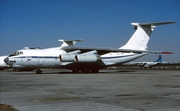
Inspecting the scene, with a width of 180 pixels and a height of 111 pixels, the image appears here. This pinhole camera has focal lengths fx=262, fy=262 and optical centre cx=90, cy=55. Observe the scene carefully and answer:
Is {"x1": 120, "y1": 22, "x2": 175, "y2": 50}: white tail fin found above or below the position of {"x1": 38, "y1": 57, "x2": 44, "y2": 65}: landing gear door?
above

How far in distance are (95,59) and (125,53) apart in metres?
Answer: 4.71

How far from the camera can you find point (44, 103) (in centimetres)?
714

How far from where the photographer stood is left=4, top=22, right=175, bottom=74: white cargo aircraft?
26844mm

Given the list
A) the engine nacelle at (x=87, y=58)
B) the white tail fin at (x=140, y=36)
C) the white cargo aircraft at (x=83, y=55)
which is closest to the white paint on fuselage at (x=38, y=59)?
the white cargo aircraft at (x=83, y=55)

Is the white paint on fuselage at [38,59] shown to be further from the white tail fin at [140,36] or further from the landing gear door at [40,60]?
the white tail fin at [140,36]

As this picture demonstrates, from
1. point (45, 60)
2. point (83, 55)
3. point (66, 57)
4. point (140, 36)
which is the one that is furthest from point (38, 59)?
point (140, 36)

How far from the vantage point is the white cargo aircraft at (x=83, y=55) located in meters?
26.8

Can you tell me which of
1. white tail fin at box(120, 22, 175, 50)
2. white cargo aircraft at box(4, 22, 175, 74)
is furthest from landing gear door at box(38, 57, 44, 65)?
white tail fin at box(120, 22, 175, 50)

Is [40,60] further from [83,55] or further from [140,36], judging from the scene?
[140,36]

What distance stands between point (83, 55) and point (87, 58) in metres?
0.54

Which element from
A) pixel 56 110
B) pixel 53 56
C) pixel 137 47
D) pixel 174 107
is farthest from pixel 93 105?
pixel 137 47

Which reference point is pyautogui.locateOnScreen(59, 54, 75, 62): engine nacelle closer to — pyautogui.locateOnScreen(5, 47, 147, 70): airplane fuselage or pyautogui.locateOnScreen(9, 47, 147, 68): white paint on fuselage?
pyautogui.locateOnScreen(5, 47, 147, 70): airplane fuselage

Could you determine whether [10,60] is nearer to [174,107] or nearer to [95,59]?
[95,59]

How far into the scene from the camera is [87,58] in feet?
91.9
